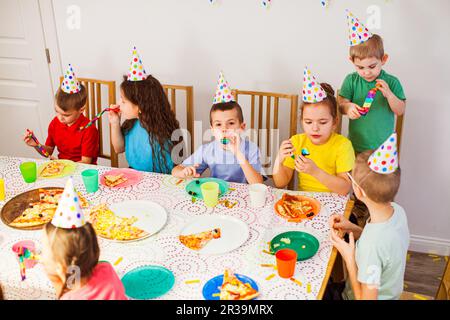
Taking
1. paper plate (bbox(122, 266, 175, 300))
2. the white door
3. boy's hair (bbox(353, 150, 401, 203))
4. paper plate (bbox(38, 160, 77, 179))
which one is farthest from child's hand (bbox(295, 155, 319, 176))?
the white door

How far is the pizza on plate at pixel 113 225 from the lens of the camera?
1.66 meters

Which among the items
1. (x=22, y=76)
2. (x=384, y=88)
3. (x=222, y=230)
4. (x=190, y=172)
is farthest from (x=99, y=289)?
(x=22, y=76)

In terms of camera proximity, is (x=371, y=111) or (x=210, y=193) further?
(x=371, y=111)

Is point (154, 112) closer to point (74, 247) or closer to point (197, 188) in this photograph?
point (197, 188)

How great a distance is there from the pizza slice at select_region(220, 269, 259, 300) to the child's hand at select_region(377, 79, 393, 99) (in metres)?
1.25

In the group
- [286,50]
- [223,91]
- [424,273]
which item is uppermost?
[286,50]

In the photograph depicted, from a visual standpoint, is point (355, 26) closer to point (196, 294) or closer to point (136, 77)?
point (136, 77)

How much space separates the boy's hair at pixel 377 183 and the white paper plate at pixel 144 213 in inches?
28.8

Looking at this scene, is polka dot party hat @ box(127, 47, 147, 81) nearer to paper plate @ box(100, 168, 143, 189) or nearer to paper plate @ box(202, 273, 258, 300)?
paper plate @ box(100, 168, 143, 189)

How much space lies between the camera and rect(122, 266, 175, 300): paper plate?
1.40 meters

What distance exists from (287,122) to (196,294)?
5.52 ft

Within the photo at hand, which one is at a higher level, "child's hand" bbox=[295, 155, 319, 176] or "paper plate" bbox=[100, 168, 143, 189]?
"child's hand" bbox=[295, 155, 319, 176]

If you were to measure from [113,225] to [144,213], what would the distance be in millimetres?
141

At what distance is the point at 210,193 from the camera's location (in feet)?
6.03
